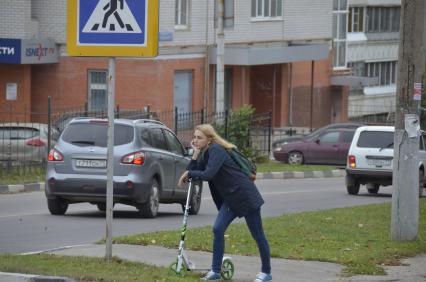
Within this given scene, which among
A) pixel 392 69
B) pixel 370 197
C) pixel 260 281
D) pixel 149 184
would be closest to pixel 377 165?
pixel 370 197

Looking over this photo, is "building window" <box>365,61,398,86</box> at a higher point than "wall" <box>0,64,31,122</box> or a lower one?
higher

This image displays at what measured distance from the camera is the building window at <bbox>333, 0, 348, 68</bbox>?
58.4 meters

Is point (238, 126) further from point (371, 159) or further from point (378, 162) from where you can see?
point (378, 162)

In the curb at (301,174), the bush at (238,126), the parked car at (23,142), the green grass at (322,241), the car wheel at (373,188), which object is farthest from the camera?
the bush at (238,126)

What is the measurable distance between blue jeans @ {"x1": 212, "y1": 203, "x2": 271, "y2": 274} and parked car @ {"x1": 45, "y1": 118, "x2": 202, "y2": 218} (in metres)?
7.51

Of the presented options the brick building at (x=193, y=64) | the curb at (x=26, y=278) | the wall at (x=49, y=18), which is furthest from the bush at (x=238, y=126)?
the curb at (x=26, y=278)

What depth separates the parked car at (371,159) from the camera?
2655 centimetres

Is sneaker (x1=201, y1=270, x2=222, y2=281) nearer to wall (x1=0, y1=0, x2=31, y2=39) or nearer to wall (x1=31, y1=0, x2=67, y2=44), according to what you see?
wall (x1=0, y1=0, x2=31, y2=39)

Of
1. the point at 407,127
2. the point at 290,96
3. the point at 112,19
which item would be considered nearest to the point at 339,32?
the point at 290,96

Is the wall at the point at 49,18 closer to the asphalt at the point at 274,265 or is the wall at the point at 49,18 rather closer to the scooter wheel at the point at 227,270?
the asphalt at the point at 274,265

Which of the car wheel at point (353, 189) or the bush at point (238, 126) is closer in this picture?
the car wheel at point (353, 189)

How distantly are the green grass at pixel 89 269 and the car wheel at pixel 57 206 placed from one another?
7.07m

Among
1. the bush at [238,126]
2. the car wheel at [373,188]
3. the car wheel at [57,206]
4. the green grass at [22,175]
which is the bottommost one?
the car wheel at [373,188]

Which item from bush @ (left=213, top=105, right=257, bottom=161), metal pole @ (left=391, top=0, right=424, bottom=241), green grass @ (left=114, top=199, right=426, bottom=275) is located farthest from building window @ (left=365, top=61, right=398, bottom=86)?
metal pole @ (left=391, top=0, right=424, bottom=241)
